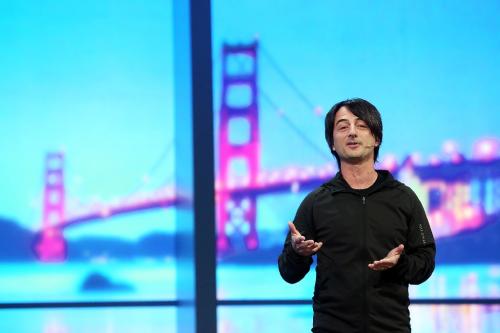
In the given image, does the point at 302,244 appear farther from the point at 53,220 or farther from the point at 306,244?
the point at 53,220

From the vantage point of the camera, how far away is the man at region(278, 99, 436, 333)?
1.26 m

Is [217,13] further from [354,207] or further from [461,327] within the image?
[354,207]

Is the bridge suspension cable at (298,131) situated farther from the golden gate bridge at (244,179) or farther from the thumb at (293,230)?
the thumb at (293,230)

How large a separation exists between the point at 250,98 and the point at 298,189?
877 mm

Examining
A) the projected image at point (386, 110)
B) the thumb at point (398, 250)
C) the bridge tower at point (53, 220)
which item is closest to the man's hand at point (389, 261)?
the thumb at point (398, 250)

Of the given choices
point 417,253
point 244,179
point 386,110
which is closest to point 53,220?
point 244,179

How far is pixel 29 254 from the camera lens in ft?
17.0

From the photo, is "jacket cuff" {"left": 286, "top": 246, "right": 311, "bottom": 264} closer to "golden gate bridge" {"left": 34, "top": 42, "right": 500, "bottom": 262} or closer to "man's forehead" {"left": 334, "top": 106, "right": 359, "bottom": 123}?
"man's forehead" {"left": 334, "top": 106, "right": 359, "bottom": 123}

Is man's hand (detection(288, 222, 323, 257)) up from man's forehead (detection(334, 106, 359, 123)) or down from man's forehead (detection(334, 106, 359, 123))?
down

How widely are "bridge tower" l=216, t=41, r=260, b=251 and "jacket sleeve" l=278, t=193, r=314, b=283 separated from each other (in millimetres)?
4062

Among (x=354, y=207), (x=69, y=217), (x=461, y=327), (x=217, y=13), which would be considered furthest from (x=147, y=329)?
(x=217, y=13)

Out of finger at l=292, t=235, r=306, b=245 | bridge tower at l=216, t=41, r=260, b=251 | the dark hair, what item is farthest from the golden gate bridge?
finger at l=292, t=235, r=306, b=245

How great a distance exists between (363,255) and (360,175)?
16cm

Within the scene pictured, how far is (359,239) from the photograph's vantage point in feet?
4.22
